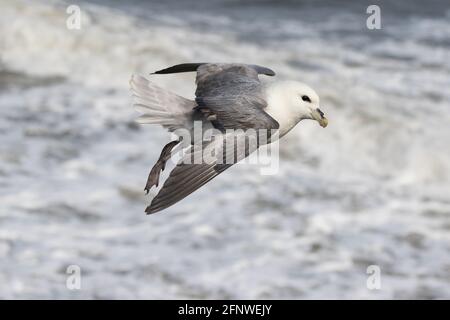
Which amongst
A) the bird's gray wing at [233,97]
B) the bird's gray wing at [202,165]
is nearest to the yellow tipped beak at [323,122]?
the bird's gray wing at [233,97]

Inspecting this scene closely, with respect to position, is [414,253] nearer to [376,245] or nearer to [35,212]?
[376,245]

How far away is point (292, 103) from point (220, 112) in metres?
0.44

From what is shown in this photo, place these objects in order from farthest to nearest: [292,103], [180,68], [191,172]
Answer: [180,68], [292,103], [191,172]

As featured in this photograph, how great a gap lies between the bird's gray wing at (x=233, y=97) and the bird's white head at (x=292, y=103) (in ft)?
0.17

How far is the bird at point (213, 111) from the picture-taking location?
344 centimetres

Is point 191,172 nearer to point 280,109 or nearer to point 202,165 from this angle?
point 202,165

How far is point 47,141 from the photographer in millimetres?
9125

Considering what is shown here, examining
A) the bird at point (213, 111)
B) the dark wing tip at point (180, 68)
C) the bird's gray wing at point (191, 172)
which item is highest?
the dark wing tip at point (180, 68)

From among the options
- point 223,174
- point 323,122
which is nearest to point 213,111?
point 323,122

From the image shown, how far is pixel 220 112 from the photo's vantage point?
3.71 meters

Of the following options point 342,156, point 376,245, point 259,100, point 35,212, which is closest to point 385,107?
point 342,156

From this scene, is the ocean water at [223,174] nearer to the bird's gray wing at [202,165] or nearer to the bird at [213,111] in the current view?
the bird at [213,111]

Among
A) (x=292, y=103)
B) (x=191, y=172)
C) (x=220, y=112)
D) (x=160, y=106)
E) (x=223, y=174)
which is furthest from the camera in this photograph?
(x=223, y=174)

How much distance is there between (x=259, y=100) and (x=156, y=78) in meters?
7.12
